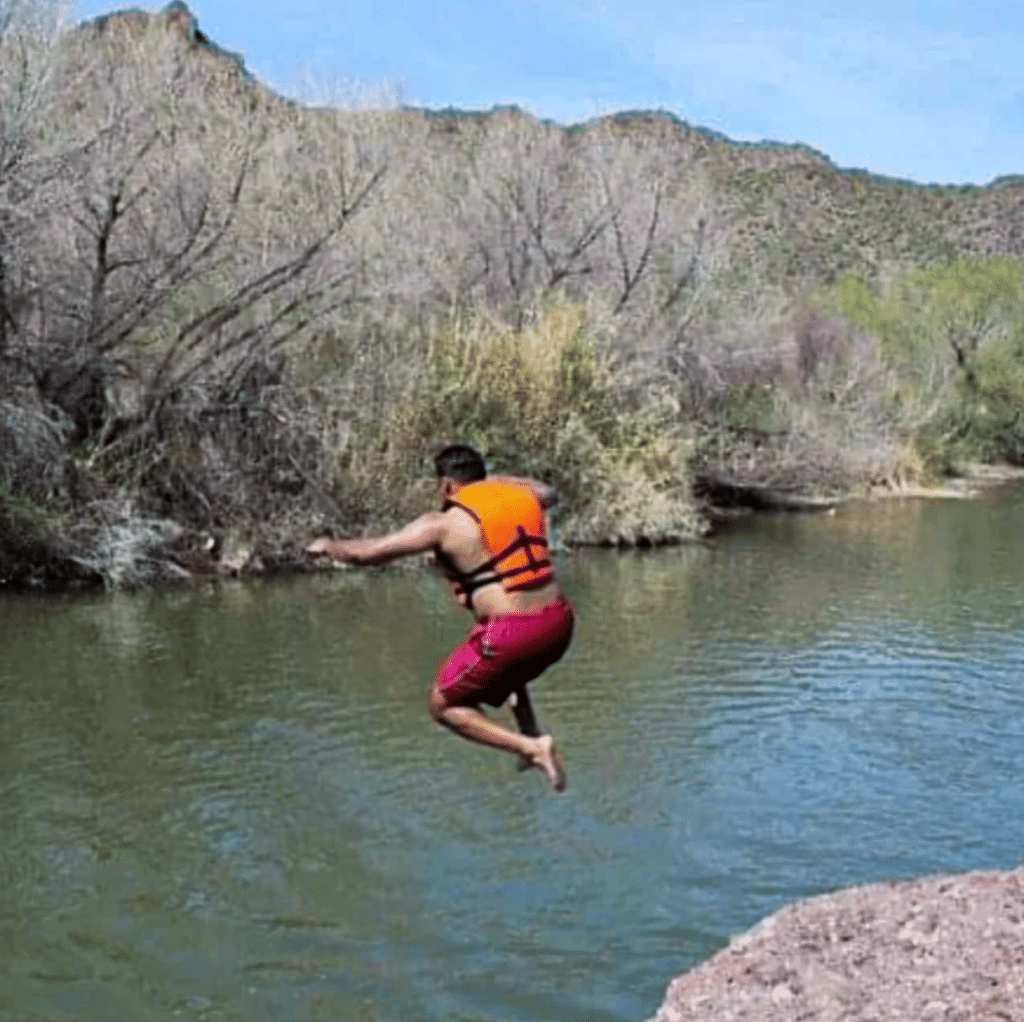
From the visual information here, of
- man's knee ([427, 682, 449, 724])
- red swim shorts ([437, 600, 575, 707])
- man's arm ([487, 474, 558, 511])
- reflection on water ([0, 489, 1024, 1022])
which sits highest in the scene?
man's arm ([487, 474, 558, 511])

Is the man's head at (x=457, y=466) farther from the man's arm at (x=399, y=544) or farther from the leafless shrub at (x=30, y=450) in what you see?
the leafless shrub at (x=30, y=450)

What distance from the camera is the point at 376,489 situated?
29078 mm

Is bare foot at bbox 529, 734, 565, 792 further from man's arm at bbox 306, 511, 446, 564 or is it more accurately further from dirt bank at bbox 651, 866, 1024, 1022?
dirt bank at bbox 651, 866, 1024, 1022

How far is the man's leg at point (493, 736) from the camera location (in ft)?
23.4

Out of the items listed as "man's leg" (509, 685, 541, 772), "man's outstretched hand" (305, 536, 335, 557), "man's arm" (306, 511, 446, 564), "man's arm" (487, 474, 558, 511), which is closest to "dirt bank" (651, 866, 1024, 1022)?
"man's leg" (509, 685, 541, 772)

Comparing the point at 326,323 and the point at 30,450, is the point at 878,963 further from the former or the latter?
the point at 326,323

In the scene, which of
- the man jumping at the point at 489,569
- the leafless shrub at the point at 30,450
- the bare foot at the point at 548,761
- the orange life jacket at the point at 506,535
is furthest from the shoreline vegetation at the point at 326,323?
the orange life jacket at the point at 506,535

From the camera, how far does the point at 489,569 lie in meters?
6.76

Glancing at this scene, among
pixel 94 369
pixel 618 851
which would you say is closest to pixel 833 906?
pixel 618 851

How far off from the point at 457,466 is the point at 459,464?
0.04 feet

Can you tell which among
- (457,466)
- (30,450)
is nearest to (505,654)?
(457,466)

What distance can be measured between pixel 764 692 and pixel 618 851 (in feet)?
20.8

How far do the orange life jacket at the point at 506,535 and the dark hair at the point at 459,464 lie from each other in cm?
6

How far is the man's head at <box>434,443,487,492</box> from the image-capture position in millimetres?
6871
